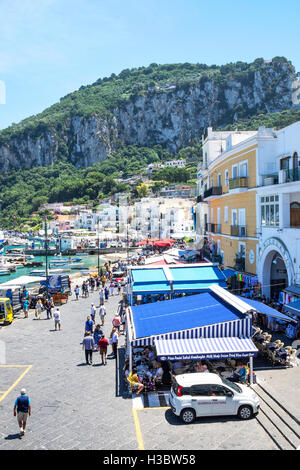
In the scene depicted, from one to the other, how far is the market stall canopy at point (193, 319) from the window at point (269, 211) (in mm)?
6211

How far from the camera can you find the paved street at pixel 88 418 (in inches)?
340

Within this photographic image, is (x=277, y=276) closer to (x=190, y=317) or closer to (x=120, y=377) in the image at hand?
(x=190, y=317)

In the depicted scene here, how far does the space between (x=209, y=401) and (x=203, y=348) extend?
1964mm

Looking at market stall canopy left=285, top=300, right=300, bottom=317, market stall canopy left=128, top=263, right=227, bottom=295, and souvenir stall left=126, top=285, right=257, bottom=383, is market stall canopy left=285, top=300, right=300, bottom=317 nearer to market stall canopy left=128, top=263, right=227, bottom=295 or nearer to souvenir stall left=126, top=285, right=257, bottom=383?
souvenir stall left=126, top=285, right=257, bottom=383

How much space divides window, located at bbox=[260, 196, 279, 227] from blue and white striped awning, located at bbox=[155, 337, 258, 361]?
9.12 meters

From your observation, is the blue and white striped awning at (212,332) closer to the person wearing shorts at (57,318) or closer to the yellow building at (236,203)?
the person wearing shorts at (57,318)

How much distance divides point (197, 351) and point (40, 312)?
13.3 m

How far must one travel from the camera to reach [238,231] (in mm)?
24156

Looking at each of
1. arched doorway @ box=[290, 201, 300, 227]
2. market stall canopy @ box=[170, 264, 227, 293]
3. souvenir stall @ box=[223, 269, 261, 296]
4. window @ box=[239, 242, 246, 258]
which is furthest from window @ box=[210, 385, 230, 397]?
window @ box=[239, 242, 246, 258]

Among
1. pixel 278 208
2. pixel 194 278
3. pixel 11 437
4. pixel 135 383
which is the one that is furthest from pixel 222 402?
pixel 278 208

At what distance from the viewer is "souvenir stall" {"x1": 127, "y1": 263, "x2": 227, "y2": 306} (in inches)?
759

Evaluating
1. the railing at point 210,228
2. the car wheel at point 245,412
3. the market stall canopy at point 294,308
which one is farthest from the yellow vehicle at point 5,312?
the railing at point 210,228
